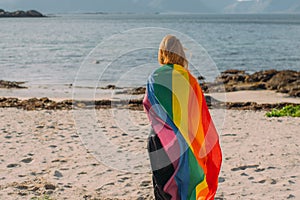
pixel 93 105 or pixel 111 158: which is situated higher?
pixel 111 158

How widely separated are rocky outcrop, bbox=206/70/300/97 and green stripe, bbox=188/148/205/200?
1222 centimetres

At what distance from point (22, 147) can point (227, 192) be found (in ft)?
12.6

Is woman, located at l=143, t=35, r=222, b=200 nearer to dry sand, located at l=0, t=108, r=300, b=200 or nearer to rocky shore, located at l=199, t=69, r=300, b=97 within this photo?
dry sand, located at l=0, t=108, r=300, b=200

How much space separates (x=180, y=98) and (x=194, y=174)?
0.78 m

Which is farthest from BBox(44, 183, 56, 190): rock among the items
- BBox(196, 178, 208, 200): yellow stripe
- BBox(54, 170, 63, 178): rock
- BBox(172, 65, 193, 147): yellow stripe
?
BBox(172, 65, 193, 147): yellow stripe

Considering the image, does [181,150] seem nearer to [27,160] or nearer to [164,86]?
[164,86]

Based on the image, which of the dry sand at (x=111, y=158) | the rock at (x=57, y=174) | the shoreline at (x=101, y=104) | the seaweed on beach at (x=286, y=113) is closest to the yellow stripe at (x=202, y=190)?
the dry sand at (x=111, y=158)

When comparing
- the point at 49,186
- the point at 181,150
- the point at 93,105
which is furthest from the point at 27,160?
the point at 93,105

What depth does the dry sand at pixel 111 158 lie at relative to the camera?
6.18 metres

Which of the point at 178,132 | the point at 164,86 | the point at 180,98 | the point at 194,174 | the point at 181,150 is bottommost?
the point at 194,174

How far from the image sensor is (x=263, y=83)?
751 inches

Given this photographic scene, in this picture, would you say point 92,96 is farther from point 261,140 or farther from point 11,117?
point 261,140

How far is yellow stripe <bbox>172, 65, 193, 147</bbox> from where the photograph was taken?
443cm

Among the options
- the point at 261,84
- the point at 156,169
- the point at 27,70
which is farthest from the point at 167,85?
the point at 27,70
